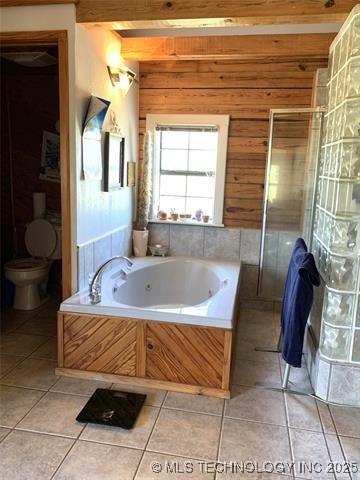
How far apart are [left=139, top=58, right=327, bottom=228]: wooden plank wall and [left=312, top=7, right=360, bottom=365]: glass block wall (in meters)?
1.20

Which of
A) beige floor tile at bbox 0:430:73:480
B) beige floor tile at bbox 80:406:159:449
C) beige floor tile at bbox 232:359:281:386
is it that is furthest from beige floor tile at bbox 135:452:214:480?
beige floor tile at bbox 232:359:281:386

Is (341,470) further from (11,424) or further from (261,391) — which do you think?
(11,424)

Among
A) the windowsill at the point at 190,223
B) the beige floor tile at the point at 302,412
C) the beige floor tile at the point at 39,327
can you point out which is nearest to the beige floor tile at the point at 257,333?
the beige floor tile at the point at 302,412

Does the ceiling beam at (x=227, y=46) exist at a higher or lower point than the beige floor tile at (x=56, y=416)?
higher

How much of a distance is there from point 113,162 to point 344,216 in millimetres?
1939

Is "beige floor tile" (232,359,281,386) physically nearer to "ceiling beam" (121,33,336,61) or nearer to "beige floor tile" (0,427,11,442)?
"beige floor tile" (0,427,11,442)

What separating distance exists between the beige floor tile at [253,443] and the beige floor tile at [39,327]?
175cm

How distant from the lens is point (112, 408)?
229 centimetres

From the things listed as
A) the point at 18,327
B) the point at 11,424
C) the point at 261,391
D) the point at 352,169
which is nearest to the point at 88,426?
the point at 11,424

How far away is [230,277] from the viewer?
3387 millimetres

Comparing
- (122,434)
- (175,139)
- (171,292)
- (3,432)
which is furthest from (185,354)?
(175,139)

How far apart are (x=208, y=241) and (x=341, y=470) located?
8.04 feet

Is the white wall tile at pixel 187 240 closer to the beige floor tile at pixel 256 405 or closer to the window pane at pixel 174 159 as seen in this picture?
the window pane at pixel 174 159

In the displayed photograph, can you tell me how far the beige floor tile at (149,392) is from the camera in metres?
2.39
